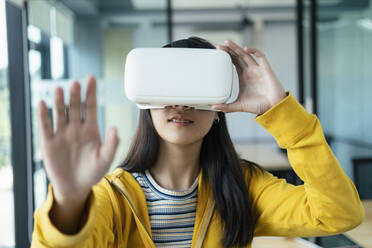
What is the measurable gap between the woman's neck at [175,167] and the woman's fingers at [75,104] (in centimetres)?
45

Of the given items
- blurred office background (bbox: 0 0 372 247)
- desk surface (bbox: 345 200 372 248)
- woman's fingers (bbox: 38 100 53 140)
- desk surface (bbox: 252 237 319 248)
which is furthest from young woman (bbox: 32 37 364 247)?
blurred office background (bbox: 0 0 372 247)

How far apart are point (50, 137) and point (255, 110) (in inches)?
19.1

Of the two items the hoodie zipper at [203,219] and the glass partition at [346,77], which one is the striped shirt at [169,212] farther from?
the glass partition at [346,77]

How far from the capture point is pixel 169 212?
0.96 metres

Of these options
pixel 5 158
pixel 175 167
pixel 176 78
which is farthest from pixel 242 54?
pixel 5 158

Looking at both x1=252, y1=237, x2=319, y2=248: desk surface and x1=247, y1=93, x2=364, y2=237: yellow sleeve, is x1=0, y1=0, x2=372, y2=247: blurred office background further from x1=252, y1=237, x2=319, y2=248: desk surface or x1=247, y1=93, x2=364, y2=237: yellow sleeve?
x1=247, y1=93, x2=364, y2=237: yellow sleeve

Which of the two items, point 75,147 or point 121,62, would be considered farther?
point 121,62

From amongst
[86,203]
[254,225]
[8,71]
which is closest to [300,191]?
[254,225]

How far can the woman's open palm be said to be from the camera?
0.58m

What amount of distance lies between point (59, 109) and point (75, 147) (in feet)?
0.23

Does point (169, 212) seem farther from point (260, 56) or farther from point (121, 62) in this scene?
point (121, 62)

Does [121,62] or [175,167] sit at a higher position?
[121,62]

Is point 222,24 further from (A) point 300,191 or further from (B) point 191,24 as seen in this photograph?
(A) point 300,191

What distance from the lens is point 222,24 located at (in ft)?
8.98
